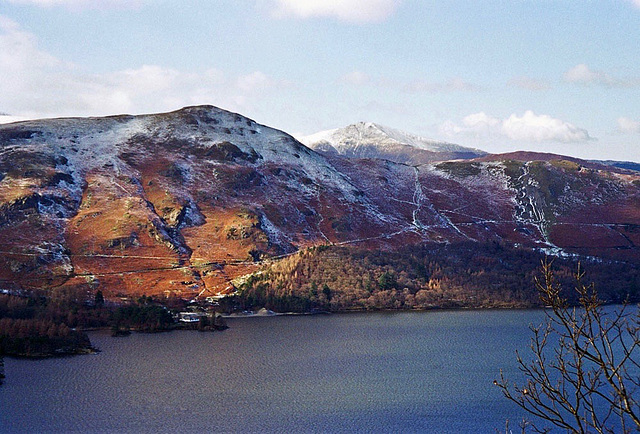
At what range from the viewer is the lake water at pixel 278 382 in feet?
197

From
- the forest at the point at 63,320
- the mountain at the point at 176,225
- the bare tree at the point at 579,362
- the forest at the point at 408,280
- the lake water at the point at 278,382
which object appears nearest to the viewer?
the bare tree at the point at 579,362

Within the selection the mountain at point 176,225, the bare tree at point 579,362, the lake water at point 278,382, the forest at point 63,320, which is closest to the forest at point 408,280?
the mountain at point 176,225

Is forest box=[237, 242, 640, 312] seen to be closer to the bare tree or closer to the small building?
the small building

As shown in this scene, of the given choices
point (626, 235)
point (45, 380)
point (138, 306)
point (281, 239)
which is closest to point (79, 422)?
point (45, 380)

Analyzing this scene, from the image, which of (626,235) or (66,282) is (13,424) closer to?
(66,282)

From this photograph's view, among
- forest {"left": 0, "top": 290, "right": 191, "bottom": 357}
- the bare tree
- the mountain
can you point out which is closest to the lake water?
forest {"left": 0, "top": 290, "right": 191, "bottom": 357}

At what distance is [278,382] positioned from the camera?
250 feet

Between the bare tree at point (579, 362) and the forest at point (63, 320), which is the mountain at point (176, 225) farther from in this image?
the bare tree at point (579, 362)

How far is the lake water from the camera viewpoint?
6016 cm

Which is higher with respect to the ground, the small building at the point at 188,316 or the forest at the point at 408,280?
the forest at the point at 408,280

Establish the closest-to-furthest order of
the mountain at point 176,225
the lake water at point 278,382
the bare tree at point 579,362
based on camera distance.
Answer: the bare tree at point 579,362 → the lake water at point 278,382 → the mountain at point 176,225

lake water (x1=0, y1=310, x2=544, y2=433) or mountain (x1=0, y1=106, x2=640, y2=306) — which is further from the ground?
mountain (x1=0, y1=106, x2=640, y2=306)

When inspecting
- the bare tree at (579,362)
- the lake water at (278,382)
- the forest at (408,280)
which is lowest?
the lake water at (278,382)

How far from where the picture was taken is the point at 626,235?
19062 centimetres
